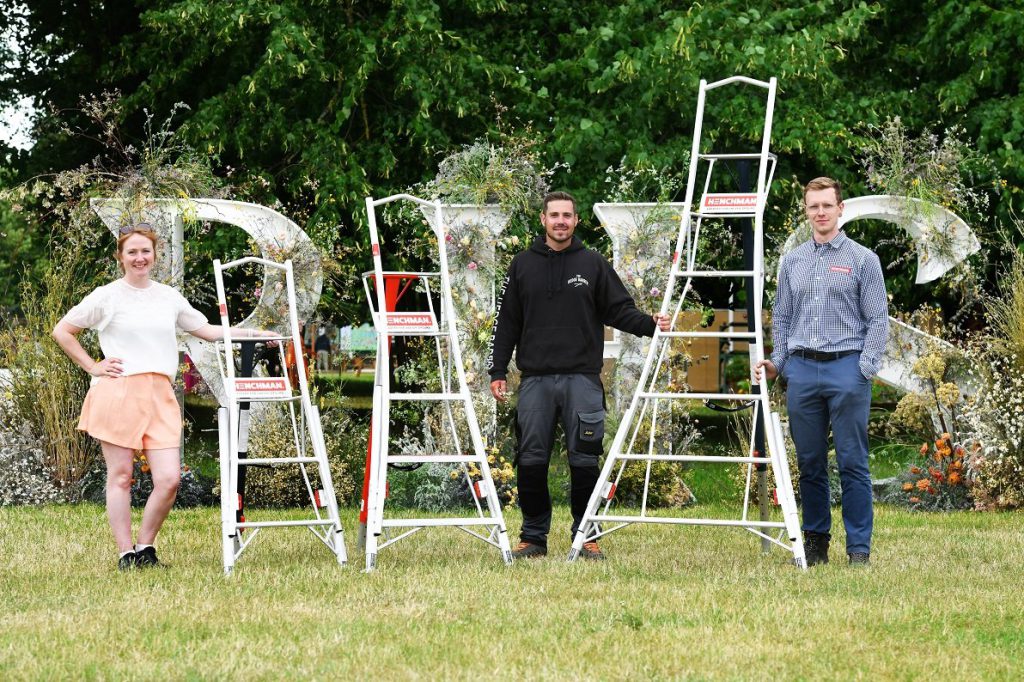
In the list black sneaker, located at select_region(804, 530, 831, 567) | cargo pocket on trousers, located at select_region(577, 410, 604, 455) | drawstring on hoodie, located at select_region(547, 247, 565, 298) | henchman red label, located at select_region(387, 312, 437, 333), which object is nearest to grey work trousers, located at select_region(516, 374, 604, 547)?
cargo pocket on trousers, located at select_region(577, 410, 604, 455)

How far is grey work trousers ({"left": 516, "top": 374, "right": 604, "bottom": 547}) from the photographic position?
255 inches

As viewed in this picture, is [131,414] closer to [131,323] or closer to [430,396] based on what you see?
[131,323]

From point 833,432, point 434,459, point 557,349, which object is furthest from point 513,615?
point 833,432

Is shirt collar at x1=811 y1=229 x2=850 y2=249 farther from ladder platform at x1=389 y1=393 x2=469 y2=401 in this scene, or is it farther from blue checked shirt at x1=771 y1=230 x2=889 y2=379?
ladder platform at x1=389 y1=393 x2=469 y2=401

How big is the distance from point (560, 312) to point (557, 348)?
0.59ft

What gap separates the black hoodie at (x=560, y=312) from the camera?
6.53m

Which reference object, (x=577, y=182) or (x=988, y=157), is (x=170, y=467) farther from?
(x=988, y=157)

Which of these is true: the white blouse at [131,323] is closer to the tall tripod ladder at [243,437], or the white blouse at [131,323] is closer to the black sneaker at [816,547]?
the tall tripod ladder at [243,437]

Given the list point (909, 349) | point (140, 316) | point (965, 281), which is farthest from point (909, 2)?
point (140, 316)

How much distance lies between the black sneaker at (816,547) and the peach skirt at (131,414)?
121 inches

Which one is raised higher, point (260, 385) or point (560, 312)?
point (560, 312)

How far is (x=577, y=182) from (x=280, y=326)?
125 inches

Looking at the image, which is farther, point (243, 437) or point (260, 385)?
point (243, 437)

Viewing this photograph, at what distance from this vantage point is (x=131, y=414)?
6125 millimetres
